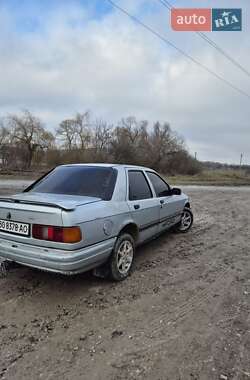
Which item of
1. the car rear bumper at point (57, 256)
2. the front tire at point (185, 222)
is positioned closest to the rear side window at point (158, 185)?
the front tire at point (185, 222)

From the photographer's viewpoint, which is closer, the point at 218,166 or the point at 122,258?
the point at 122,258

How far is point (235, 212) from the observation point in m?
10.4

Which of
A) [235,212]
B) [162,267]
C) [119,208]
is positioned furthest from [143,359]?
[235,212]

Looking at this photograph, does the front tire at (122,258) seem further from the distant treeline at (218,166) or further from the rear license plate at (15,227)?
the distant treeline at (218,166)

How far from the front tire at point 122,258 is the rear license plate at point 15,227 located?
3.87ft

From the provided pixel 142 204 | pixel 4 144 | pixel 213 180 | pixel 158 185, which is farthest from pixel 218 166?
pixel 142 204

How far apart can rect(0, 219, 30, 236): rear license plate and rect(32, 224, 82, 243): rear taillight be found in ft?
0.70

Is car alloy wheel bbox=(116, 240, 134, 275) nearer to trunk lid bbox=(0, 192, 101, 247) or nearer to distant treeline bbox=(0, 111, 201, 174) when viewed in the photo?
trunk lid bbox=(0, 192, 101, 247)

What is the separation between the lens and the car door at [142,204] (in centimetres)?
428

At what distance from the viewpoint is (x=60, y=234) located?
121 inches

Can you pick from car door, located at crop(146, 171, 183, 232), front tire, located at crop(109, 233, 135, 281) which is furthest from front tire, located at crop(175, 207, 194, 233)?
front tire, located at crop(109, 233, 135, 281)

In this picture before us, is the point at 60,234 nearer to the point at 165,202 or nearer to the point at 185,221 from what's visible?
the point at 165,202

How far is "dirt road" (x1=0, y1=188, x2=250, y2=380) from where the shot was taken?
7.63 feet

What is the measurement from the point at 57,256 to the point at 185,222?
445cm
